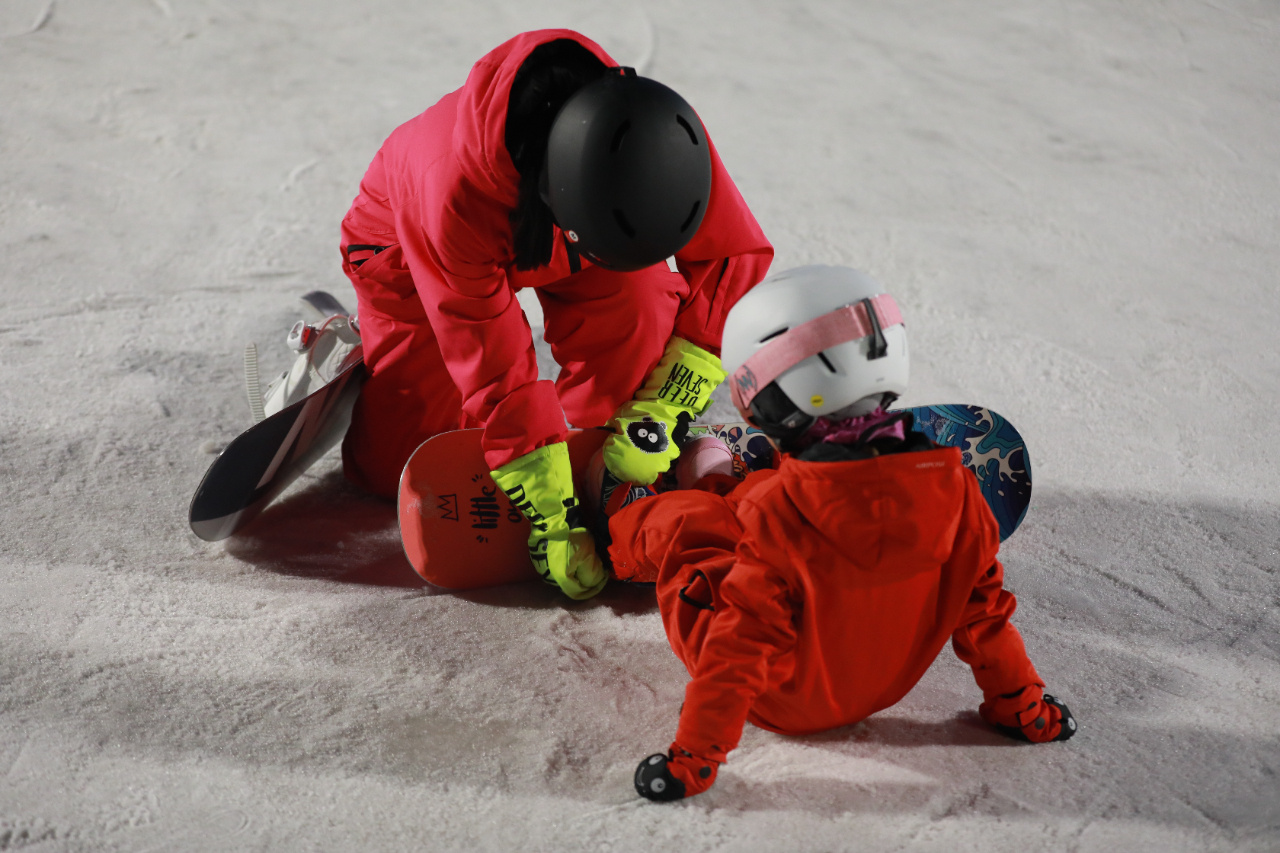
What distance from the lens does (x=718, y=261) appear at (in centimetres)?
218

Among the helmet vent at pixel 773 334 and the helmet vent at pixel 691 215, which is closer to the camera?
the helmet vent at pixel 773 334


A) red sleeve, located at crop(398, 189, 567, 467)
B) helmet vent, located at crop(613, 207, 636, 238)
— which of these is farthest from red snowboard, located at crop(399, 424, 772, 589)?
helmet vent, located at crop(613, 207, 636, 238)

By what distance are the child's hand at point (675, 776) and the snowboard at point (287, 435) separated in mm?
1013

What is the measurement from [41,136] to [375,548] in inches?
104

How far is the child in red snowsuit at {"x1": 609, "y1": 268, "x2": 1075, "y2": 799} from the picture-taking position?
1.43 metres

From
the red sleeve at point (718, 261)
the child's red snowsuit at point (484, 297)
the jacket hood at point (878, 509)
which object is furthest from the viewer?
the red sleeve at point (718, 261)

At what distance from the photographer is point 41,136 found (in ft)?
13.0

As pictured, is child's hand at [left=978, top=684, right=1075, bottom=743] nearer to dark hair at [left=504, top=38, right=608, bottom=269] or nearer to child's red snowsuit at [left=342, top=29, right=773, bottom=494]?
child's red snowsuit at [left=342, top=29, right=773, bottom=494]

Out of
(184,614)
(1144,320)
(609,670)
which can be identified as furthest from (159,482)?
(1144,320)

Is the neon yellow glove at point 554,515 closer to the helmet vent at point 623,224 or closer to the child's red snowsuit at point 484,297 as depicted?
the child's red snowsuit at point 484,297

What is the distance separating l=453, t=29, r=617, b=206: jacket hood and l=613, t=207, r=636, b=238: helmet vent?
0.72 feet

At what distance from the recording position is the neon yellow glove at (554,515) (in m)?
1.98

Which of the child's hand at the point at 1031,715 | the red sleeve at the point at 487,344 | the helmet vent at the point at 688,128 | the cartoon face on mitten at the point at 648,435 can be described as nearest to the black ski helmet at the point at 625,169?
the helmet vent at the point at 688,128

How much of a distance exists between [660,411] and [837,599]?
2.52 feet
